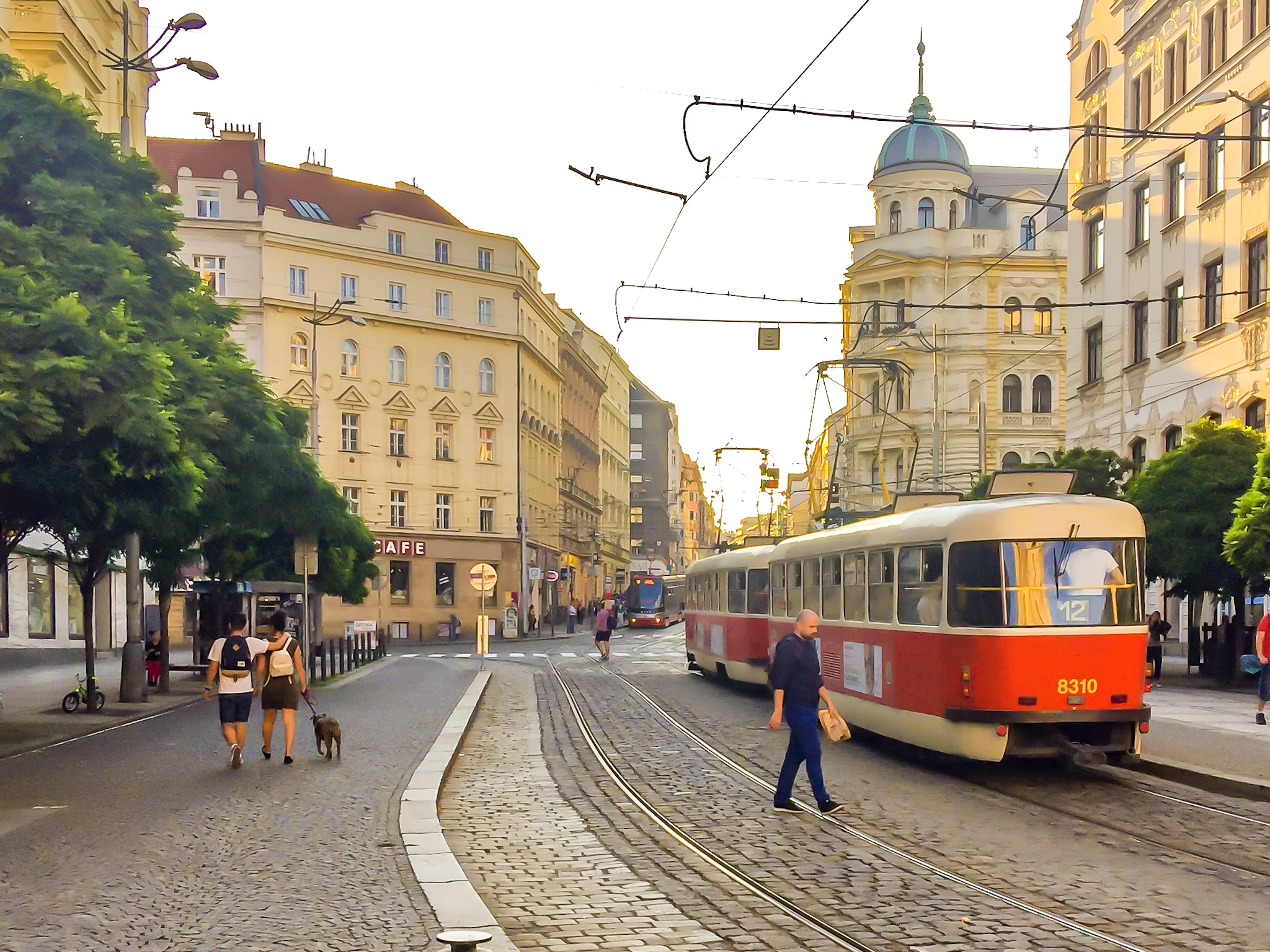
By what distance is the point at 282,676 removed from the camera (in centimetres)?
1692

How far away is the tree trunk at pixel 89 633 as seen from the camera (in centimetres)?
2519

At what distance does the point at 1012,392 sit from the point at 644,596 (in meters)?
23.2

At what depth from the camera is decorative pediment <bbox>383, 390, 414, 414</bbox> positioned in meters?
72.8

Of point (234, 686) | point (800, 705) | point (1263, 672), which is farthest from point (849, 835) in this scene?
point (1263, 672)

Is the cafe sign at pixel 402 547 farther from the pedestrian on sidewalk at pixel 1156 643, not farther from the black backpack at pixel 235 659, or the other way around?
the black backpack at pixel 235 659

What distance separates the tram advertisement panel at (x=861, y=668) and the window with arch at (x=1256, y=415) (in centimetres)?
1823

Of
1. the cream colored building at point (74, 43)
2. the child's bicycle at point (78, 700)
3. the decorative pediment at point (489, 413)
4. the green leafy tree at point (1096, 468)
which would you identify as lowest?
the child's bicycle at point (78, 700)

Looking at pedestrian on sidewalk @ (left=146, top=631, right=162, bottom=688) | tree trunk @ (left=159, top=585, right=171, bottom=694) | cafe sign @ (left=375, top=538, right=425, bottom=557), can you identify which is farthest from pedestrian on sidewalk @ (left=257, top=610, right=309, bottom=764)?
cafe sign @ (left=375, top=538, right=425, bottom=557)

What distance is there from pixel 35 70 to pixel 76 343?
67.7 feet

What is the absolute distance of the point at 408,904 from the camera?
8.76 meters

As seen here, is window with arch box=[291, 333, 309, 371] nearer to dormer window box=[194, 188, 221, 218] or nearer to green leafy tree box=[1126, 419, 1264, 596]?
dormer window box=[194, 188, 221, 218]

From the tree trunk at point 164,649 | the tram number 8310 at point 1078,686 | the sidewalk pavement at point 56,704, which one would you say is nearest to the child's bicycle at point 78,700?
the sidewalk pavement at point 56,704

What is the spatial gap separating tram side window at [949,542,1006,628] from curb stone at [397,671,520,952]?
5308 mm

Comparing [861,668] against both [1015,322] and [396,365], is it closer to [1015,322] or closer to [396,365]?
[396,365]
